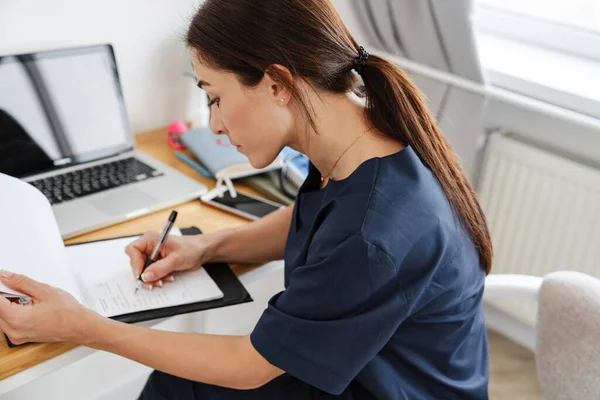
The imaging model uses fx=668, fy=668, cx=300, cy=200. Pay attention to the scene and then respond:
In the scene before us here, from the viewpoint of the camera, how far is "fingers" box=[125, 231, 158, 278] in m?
1.13

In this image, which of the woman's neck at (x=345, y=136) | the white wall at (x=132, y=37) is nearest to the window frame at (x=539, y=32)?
the white wall at (x=132, y=37)

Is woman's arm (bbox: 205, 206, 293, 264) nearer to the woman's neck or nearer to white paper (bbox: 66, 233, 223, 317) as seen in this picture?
white paper (bbox: 66, 233, 223, 317)

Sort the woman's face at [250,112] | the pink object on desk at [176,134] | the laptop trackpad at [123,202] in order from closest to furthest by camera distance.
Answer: the woman's face at [250,112] < the laptop trackpad at [123,202] < the pink object on desk at [176,134]

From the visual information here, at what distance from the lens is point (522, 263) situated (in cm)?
196

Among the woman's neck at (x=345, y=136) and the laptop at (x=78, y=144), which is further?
the laptop at (x=78, y=144)

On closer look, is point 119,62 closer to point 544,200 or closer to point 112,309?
point 112,309

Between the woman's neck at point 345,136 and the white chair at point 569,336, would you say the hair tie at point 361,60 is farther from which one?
the white chair at point 569,336

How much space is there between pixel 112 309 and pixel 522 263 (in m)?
1.32

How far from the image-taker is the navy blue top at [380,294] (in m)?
0.87

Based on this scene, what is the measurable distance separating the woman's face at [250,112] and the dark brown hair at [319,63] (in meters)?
0.02

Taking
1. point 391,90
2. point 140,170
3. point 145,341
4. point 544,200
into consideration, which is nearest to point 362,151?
point 391,90

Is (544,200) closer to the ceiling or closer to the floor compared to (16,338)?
closer to the floor

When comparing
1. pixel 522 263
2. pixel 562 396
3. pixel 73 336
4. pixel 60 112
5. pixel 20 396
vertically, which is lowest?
pixel 522 263

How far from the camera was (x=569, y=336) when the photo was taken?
1095 mm
